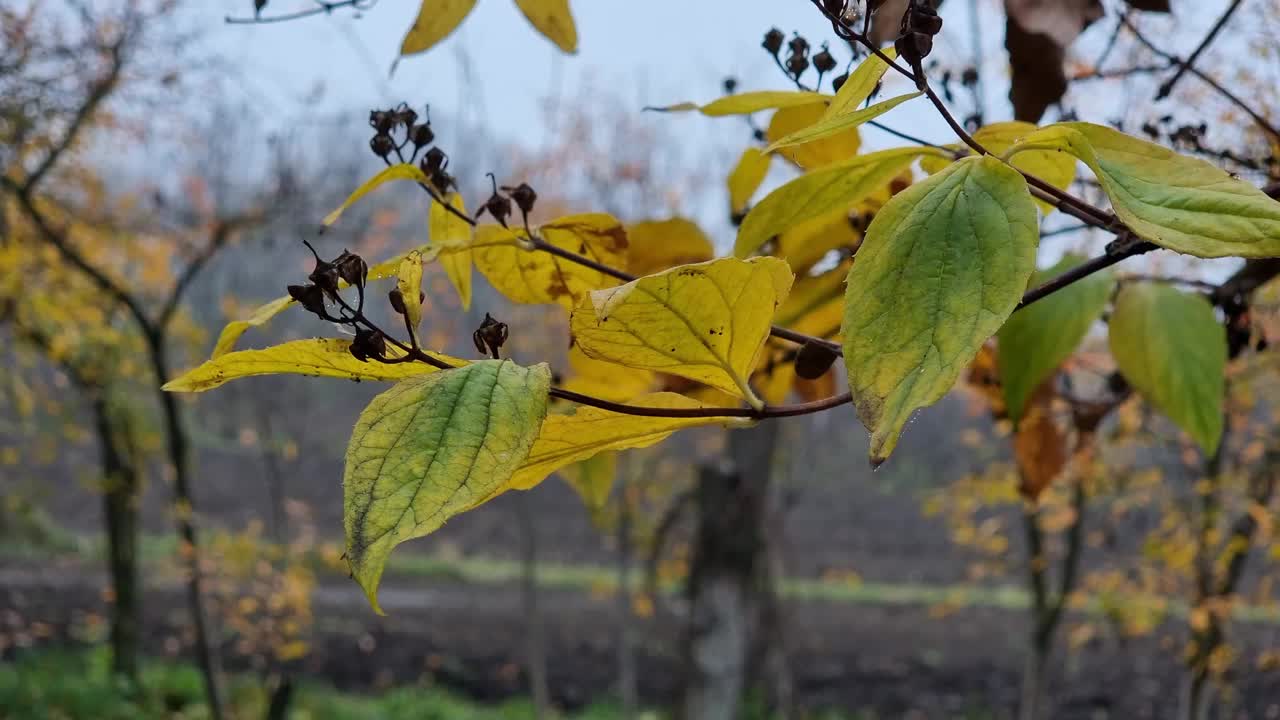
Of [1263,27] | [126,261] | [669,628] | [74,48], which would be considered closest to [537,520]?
[669,628]

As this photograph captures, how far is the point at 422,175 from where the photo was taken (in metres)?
0.56

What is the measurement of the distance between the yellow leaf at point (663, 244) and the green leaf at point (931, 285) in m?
0.32

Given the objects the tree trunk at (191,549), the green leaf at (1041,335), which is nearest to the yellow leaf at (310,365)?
the green leaf at (1041,335)

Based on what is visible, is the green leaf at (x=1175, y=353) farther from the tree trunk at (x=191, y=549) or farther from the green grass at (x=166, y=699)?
the green grass at (x=166, y=699)

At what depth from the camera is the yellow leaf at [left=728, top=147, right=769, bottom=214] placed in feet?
1.92

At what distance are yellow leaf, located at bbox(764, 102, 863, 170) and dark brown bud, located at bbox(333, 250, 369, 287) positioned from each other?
0.22 metres

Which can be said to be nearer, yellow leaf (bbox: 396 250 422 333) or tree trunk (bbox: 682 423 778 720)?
yellow leaf (bbox: 396 250 422 333)

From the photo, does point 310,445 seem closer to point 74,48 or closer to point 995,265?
point 74,48

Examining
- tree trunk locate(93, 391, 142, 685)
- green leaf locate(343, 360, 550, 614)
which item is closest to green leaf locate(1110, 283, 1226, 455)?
green leaf locate(343, 360, 550, 614)

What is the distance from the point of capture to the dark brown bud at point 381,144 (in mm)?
569

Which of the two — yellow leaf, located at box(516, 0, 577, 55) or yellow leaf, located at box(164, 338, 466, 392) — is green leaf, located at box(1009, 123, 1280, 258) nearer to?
yellow leaf, located at box(164, 338, 466, 392)

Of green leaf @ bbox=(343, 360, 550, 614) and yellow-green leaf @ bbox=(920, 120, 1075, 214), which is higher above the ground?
yellow-green leaf @ bbox=(920, 120, 1075, 214)

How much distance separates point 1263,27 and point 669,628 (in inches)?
355

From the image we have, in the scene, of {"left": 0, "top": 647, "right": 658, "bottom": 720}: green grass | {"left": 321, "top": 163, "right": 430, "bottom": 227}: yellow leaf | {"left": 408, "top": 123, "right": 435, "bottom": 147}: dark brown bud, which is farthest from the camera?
{"left": 0, "top": 647, "right": 658, "bottom": 720}: green grass
